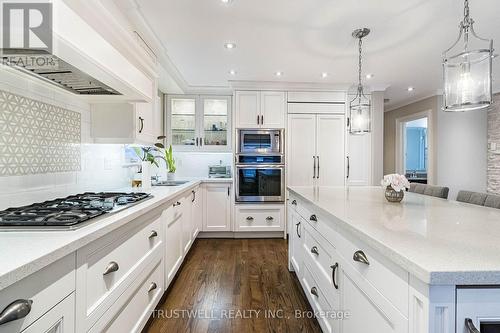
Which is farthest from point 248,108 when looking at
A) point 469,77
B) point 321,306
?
point 321,306

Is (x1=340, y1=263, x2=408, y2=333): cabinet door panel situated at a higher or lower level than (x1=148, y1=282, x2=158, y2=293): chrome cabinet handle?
higher

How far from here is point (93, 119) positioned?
200 cm

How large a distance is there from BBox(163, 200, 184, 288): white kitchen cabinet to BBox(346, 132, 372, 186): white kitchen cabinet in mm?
2741

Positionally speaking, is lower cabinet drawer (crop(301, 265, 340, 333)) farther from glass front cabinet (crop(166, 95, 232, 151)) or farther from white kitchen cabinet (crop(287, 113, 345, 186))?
glass front cabinet (crop(166, 95, 232, 151))

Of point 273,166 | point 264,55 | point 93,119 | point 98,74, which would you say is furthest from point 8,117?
point 273,166

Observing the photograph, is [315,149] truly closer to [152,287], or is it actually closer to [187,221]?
[187,221]

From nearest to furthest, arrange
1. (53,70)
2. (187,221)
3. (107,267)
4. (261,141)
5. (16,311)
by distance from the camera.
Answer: (16,311), (107,267), (53,70), (187,221), (261,141)

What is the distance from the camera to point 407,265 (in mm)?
714

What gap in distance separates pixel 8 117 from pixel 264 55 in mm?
2425

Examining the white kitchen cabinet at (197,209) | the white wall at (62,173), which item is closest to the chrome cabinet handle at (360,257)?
the white wall at (62,173)

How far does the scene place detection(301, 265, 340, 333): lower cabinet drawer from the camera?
1.36 metres

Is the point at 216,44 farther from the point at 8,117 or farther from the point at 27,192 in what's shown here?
the point at 27,192

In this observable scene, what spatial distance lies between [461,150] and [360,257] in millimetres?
4941

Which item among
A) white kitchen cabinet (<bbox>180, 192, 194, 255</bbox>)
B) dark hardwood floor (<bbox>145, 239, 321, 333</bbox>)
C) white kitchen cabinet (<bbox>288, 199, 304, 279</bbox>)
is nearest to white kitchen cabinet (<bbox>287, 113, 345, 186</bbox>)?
dark hardwood floor (<bbox>145, 239, 321, 333</bbox>)
